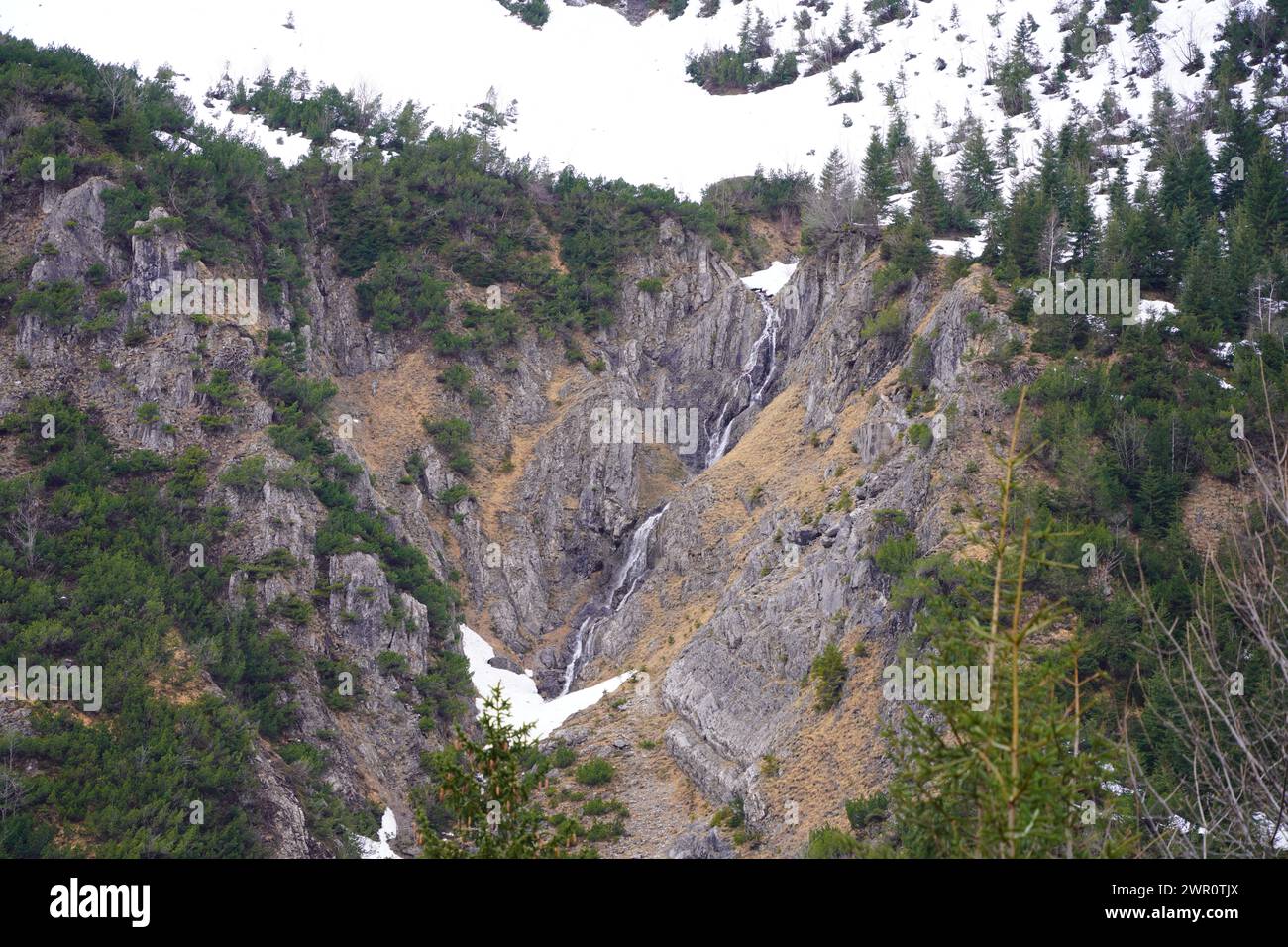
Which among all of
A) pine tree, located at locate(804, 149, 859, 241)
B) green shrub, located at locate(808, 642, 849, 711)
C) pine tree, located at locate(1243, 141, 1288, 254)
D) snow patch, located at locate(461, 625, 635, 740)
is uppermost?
pine tree, located at locate(804, 149, 859, 241)

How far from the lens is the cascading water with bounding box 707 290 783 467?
55156 mm

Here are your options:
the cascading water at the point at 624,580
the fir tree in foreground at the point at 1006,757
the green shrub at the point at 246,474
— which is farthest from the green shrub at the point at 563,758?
the fir tree in foreground at the point at 1006,757

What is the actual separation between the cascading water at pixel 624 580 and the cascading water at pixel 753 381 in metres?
6.54

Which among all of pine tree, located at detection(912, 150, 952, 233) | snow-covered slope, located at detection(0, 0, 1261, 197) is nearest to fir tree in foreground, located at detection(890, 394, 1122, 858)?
pine tree, located at detection(912, 150, 952, 233)

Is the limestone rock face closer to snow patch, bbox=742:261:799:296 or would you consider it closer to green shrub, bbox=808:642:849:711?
green shrub, bbox=808:642:849:711

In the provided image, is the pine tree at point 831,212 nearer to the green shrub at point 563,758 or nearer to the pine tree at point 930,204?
the pine tree at point 930,204

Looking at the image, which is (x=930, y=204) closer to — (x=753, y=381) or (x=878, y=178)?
(x=878, y=178)

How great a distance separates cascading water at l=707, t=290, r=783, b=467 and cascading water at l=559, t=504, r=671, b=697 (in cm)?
654

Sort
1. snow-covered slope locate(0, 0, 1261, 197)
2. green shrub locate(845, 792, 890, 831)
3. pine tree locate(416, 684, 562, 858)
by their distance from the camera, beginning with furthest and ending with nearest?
1. snow-covered slope locate(0, 0, 1261, 197)
2. green shrub locate(845, 792, 890, 831)
3. pine tree locate(416, 684, 562, 858)

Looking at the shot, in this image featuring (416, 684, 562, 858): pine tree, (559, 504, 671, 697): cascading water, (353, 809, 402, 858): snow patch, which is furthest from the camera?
(559, 504, 671, 697): cascading water

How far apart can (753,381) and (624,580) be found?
14.4 metres

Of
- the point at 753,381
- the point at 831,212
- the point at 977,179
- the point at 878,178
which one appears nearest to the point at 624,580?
the point at 753,381
